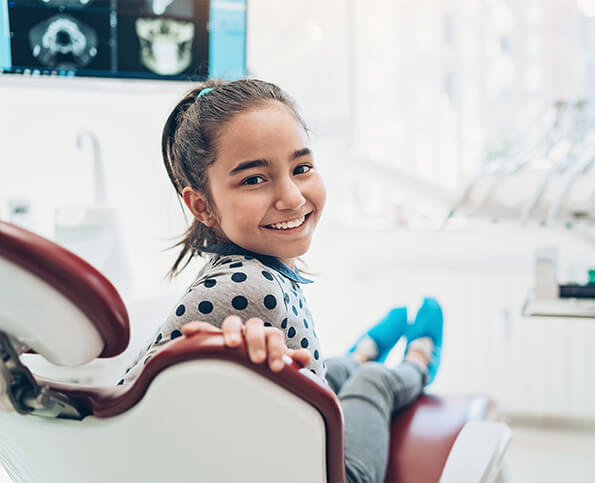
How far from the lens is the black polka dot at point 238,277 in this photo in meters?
0.90

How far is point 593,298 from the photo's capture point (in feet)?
5.24

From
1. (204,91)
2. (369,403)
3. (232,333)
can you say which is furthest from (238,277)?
(369,403)

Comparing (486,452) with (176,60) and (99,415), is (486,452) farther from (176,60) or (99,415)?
(176,60)

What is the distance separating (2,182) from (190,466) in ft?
4.60

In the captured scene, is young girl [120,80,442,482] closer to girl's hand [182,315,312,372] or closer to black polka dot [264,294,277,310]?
black polka dot [264,294,277,310]

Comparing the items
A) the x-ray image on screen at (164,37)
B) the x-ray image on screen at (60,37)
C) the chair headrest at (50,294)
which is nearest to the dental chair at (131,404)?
the chair headrest at (50,294)

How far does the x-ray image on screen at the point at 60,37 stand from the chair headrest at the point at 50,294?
3.96ft

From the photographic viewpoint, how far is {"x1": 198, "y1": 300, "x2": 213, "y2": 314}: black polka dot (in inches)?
34.3

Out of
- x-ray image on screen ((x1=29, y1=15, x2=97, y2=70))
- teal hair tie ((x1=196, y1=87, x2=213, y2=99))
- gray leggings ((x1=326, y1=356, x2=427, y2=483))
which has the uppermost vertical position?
x-ray image on screen ((x1=29, y1=15, x2=97, y2=70))

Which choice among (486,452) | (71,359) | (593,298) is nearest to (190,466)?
(71,359)

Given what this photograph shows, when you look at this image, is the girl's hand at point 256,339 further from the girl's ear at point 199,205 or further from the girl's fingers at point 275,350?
the girl's ear at point 199,205

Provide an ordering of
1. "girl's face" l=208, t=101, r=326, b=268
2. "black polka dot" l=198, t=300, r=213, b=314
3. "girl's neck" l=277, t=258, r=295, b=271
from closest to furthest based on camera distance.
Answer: "black polka dot" l=198, t=300, r=213, b=314, "girl's face" l=208, t=101, r=326, b=268, "girl's neck" l=277, t=258, r=295, b=271

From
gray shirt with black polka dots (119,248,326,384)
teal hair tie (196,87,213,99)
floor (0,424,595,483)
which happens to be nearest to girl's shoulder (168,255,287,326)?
gray shirt with black polka dots (119,248,326,384)

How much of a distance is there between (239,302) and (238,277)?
4 centimetres
